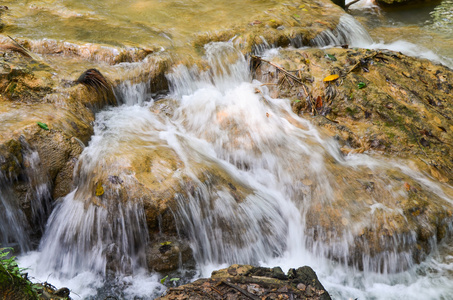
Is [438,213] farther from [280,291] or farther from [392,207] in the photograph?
[280,291]

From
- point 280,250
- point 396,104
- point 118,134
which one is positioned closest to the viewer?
point 280,250

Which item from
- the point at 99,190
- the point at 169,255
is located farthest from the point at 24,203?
the point at 169,255

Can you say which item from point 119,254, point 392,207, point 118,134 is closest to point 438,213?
point 392,207

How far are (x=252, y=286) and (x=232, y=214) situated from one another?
138 cm

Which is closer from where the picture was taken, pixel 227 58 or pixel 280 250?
pixel 280 250

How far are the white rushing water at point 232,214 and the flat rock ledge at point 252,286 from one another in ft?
3.09

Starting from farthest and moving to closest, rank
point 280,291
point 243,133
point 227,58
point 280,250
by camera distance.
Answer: point 227,58
point 243,133
point 280,250
point 280,291

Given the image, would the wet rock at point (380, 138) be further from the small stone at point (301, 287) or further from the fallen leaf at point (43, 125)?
the fallen leaf at point (43, 125)

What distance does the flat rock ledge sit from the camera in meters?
3.07

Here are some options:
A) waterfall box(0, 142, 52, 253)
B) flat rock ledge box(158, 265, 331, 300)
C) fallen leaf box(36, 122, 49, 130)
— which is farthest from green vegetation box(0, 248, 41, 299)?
fallen leaf box(36, 122, 49, 130)

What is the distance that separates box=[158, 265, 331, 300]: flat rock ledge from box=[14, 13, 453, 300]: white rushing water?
943 mm

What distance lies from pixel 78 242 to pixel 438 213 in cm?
446

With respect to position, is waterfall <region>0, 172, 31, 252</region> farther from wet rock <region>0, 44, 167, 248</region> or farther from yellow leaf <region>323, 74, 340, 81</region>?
yellow leaf <region>323, 74, 340, 81</region>

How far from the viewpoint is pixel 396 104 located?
6133 millimetres
